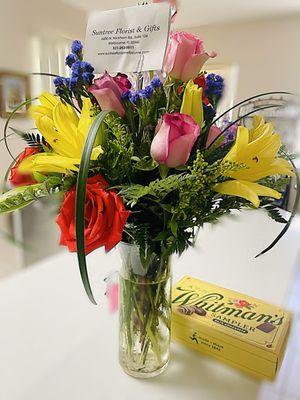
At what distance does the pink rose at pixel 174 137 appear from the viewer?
376 mm

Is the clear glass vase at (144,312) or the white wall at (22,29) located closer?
the clear glass vase at (144,312)

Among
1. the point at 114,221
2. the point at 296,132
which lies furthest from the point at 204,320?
the point at 296,132

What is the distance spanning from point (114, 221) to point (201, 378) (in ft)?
1.23

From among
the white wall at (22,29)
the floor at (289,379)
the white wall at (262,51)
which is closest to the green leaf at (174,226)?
the floor at (289,379)

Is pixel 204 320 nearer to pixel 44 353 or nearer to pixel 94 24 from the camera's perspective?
pixel 44 353

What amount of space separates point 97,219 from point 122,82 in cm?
20

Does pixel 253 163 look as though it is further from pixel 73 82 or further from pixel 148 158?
pixel 73 82

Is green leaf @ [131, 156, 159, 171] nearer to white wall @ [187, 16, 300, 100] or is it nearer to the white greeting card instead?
the white greeting card

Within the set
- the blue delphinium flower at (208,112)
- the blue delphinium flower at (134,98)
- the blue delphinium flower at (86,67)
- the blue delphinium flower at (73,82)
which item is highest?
the blue delphinium flower at (86,67)

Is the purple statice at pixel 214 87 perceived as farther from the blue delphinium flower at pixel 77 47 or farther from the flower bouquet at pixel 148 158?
the blue delphinium flower at pixel 77 47

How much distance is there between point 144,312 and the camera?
0.53 meters

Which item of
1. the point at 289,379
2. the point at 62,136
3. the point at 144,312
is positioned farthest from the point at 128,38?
the point at 289,379

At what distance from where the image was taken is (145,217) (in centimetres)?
48

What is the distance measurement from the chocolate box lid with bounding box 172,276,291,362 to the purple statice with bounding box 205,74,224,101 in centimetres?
41
